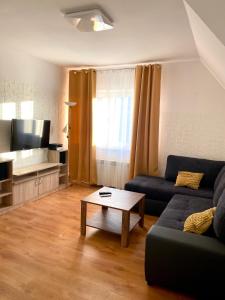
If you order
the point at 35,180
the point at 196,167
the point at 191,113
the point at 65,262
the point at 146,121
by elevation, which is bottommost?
the point at 65,262

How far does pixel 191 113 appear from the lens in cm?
399

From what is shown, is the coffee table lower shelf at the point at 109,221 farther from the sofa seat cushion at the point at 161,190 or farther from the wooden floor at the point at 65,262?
the sofa seat cushion at the point at 161,190

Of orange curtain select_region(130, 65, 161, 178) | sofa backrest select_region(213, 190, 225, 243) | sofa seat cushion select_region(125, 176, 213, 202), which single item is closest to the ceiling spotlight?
orange curtain select_region(130, 65, 161, 178)

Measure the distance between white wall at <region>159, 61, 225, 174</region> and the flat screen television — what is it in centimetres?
218

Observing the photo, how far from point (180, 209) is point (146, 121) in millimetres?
1907

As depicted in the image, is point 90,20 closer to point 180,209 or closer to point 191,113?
point 180,209

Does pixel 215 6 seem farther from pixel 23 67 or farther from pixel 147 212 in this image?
pixel 23 67

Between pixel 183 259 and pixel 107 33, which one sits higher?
pixel 107 33

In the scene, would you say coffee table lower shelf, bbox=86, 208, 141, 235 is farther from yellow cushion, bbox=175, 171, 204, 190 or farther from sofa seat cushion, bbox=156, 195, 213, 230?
yellow cushion, bbox=175, 171, 204, 190

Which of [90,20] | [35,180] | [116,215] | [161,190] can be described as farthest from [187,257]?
[35,180]

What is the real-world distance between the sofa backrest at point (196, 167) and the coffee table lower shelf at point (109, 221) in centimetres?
118

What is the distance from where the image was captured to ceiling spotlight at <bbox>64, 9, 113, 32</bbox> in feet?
7.22

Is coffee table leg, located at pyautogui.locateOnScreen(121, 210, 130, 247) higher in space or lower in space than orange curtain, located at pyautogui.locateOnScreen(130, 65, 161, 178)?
lower

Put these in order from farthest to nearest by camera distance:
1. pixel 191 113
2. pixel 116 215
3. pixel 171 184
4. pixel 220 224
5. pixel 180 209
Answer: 1. pixel 191 113
2. pixel 171 184
3. pixel 116 215
4. pixel 180 209
5. pixel 220 224
